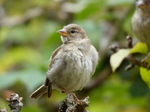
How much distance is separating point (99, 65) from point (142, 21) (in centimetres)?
72

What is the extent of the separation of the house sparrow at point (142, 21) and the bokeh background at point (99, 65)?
294 millimetres

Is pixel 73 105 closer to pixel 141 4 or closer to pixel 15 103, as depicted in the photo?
pixel 15 103

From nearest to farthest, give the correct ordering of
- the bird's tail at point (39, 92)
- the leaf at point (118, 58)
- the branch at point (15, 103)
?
1. the branch at point (15, 103)
2. the leaf at point (118, 58)
3. the bird's tail at point (39, 92)

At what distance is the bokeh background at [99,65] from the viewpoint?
3886mm

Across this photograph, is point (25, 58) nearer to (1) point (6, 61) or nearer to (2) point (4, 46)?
(1) point (6, 61)

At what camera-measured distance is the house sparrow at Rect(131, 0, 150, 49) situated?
12.5 ft

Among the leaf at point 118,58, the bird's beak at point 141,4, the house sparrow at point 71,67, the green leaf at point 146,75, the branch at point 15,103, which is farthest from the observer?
the bird's beak at point 141,4

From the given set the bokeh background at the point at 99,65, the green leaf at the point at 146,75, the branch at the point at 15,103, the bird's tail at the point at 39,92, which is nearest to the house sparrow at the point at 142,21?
the bokeh background at the point at 99,65

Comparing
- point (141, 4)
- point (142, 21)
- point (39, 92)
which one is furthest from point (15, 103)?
point (142, 21)

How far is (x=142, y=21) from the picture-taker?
4.00m

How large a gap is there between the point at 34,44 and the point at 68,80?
3.09 m

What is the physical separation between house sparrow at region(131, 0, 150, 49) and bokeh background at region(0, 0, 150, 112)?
294mm

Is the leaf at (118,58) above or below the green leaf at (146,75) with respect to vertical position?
above

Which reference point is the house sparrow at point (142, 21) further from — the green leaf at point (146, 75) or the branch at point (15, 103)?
the branch at point (15, 103)
